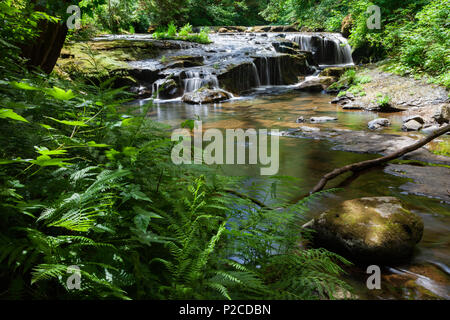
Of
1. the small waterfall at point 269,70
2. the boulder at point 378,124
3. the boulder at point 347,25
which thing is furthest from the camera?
the boulder at point 347,25

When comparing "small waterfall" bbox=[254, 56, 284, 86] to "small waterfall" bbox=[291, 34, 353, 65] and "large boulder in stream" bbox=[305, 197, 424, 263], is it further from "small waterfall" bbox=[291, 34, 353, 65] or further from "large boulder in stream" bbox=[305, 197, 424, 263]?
"large boulder in stream" bbox=[305, 197, 424, 263]

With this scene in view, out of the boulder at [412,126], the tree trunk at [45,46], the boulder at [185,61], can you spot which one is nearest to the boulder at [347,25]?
the boulder at [185,61]

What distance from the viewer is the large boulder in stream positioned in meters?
2.32

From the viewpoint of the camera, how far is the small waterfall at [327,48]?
20.4 meters

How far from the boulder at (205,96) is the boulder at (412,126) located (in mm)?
8185

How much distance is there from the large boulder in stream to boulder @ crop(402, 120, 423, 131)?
5.32 m

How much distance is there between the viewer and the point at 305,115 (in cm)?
946

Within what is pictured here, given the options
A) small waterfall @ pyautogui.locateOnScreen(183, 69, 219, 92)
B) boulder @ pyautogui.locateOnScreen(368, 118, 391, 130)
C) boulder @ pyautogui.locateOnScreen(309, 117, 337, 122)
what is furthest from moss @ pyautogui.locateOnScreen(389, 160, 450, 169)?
small waterfall @ pyautogui.locateOnScreen(183, 69, 219, 92)

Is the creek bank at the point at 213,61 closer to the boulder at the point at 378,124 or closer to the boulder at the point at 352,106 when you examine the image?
the boulder at the point at 352,106

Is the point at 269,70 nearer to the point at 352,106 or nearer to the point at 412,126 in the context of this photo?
the point at 352,106

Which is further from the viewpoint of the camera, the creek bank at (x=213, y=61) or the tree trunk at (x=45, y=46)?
the creek bank at (x=213, y=61)

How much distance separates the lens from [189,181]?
218cm

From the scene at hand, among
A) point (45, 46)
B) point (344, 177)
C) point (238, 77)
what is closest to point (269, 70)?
point (238, 77)

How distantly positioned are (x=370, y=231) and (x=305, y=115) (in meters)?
7.55
